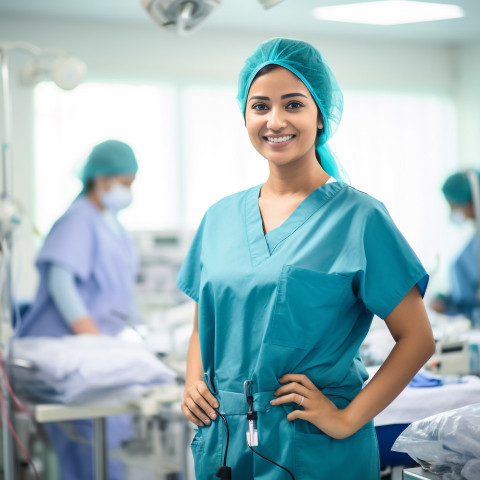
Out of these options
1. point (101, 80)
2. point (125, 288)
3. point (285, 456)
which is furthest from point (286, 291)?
point (101, 80)

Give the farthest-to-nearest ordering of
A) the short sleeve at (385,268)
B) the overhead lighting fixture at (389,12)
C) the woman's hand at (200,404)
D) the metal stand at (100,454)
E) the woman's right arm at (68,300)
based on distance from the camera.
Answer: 1. the overhead lighting fixture at (389,12)
2. the woman's right arm at (68,300)
3. the metal stand at (100,454)
4. the woman's hand at (200,404)
5. the short sleeve at (385,268)

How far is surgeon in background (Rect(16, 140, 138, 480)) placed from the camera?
8.04ft

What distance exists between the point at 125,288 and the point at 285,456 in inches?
65.1

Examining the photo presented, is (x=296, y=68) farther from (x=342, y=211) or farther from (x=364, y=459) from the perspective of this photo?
(x=364, y=459)

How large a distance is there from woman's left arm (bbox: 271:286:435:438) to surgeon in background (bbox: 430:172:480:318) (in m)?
2.13

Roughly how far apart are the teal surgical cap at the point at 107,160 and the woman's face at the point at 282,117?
1.56 meters

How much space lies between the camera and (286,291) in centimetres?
115

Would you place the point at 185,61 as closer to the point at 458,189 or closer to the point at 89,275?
the point at 458,189

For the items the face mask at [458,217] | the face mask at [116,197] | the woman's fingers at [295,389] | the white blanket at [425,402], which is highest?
the face mask at [116,197]

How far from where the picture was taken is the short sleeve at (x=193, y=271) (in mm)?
1425

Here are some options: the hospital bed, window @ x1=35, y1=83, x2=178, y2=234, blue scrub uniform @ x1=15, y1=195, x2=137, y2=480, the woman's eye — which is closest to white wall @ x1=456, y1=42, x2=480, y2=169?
window @ x1=35, y1=83, x2=178, y2=234

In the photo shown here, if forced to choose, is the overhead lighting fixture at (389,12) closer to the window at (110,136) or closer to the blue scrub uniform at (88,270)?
the window at (110,136)

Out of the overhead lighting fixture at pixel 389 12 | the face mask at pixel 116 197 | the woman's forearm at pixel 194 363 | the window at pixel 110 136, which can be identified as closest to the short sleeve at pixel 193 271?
the woman's forearm at pixel 194 363

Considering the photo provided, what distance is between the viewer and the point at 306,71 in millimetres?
1236
